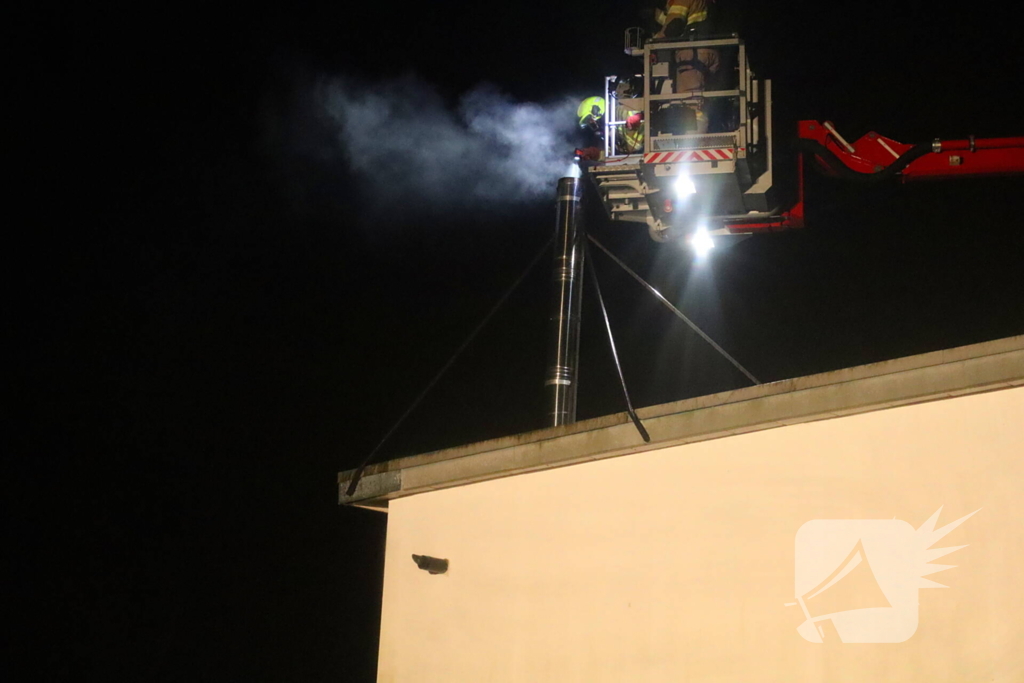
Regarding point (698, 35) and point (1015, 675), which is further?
point (698, 35)

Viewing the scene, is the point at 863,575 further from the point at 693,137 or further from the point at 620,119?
the point at 620,119

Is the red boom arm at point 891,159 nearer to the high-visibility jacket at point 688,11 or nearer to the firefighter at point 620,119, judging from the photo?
the firefighter at point 620,119

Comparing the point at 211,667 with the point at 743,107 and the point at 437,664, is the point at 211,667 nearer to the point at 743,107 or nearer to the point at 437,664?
the point at 437,664

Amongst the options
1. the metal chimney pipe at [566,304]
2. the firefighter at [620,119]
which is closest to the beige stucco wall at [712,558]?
the metal chimney pipe at [566,304]

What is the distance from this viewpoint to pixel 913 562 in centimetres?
411

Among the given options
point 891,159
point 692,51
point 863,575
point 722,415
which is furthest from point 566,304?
point 863,575

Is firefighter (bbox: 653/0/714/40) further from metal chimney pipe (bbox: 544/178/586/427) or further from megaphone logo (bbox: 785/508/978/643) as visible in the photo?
megaphone logo (bbox: 785/508/978/643)

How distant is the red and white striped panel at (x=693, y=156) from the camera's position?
7.98 meters

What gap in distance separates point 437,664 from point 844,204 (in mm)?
7584

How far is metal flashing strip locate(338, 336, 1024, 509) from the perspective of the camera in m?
4.08

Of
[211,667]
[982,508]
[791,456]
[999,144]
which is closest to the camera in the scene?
[982,508]

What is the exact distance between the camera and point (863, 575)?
4.26 meters

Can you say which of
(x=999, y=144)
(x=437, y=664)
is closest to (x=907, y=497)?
(x=437, y=664)

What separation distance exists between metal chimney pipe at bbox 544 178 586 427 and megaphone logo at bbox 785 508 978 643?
2931mm
